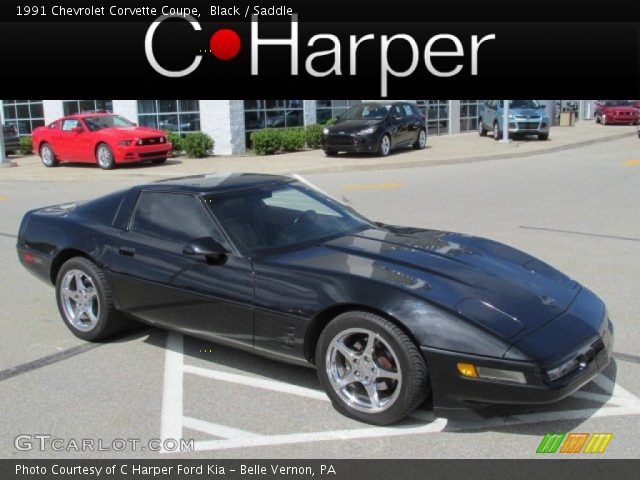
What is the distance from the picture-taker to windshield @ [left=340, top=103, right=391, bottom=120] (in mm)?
21203

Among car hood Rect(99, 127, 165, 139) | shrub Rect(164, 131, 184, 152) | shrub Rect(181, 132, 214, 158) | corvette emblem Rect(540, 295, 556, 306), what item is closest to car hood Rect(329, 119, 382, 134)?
shrub Rect(181, 132, 214, 158)

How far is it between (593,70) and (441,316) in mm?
37891

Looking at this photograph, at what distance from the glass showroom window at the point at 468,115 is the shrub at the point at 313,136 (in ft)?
34.5

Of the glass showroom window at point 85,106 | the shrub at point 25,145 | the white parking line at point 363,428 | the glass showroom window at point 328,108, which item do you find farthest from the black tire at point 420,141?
the white parking line at point 363,428

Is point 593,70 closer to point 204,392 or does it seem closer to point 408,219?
point 408,219

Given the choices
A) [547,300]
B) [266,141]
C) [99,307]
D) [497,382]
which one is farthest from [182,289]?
[266,141]

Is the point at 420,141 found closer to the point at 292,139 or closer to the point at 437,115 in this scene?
the point at 292,139

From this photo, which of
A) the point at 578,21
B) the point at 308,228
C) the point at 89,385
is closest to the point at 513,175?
the point at 308,228

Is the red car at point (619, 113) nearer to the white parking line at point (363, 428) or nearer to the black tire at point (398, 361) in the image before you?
the white parking line at point (363, 428)

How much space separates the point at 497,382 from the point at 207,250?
6.40 feet

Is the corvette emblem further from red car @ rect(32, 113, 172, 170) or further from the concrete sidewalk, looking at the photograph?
red car @ rect(32, 113, 172, 170)

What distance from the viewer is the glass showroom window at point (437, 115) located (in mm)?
30552
